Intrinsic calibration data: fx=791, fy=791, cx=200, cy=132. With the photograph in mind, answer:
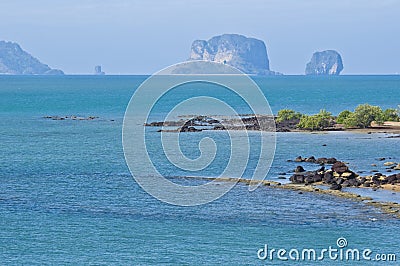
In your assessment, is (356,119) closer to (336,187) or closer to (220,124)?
(220,124)

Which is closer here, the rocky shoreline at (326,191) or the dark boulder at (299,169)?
the rocky shoreline at (326,191)

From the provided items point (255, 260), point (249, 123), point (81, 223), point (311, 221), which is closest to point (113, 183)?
point (81, 223)

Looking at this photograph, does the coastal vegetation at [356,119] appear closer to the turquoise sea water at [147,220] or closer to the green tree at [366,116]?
the green tree at [366,116]

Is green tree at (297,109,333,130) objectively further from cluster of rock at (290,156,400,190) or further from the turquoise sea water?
cluster of rock at (290,156,400,190)

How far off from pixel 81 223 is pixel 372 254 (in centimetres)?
1645

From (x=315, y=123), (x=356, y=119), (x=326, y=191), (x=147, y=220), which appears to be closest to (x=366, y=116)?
(x=356, y=119)

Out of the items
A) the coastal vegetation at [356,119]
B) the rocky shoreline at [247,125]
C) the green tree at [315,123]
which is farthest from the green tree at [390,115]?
the green tree at [315,123]

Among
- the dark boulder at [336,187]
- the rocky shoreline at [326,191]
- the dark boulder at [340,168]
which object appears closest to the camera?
the rocky shoreline at [326,191]

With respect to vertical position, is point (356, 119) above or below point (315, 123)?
above

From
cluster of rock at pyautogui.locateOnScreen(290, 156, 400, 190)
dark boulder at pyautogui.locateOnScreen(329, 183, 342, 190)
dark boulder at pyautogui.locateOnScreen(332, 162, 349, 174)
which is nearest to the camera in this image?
dark boulder at pyautogui.locateOnScreen(329, 183, 342, 190)

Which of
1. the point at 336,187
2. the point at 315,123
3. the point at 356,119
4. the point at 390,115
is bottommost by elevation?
the point at 336,187

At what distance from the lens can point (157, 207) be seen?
162 ft

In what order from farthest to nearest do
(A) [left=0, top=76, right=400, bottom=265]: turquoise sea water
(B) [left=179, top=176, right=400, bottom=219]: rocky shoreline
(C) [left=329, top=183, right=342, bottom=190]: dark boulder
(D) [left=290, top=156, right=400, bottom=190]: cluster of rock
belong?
(D) [left=290, top=156, right=400, bottom=190]: cluster of rock < (C) [left=329, top=183, right=342, bottom=190]: dark boulder < (B) [left=179, top=176, right=400, bottom=219]: rocky shoreline < (A) [left=0, top=76, right=400, bottom=265]: turquoise sea water

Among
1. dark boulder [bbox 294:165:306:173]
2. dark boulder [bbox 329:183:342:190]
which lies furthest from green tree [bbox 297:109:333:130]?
dark boulder [bbox 329:183:342:190]
